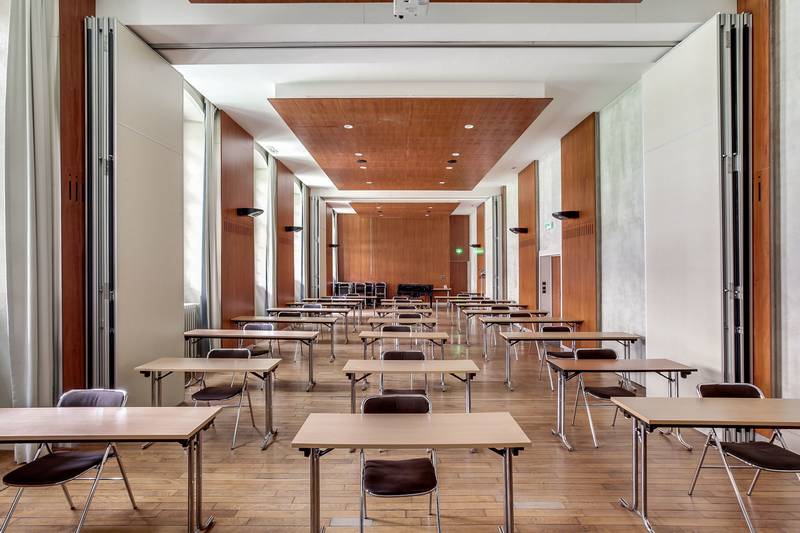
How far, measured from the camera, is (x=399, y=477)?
2768mm

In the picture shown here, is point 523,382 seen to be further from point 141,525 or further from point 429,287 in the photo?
point 429,287

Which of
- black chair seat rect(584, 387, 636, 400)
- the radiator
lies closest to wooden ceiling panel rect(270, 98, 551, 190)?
the radiator

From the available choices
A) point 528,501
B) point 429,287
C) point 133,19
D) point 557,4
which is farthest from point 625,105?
point 429,287

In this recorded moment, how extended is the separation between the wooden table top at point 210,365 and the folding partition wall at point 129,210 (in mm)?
454

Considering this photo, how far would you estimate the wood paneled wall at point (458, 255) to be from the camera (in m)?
23.9

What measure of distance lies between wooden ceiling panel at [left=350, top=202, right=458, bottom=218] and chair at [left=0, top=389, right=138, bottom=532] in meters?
15.0

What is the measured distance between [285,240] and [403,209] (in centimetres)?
798

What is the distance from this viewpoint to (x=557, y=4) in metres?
4.74

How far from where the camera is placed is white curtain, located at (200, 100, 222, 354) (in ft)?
25.7

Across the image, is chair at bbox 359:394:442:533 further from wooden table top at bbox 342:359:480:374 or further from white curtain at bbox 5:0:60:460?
white curtain at bbox 5:0:60:460

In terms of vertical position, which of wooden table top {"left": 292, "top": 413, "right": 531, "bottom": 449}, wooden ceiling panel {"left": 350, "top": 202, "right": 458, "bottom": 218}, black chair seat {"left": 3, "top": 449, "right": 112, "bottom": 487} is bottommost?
black chair seat {"left": 3, "top": 449, "right": 112, "bottom": 487}

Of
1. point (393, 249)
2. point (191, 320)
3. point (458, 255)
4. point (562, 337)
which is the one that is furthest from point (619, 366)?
point (458, 255)

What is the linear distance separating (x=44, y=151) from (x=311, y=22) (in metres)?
Result: 2.85

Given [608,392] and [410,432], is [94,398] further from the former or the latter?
[608,392]
